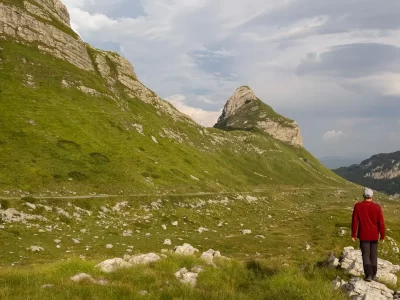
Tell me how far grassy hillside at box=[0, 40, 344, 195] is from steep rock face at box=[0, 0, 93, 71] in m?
6.34

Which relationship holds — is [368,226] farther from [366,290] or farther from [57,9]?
[57,9]

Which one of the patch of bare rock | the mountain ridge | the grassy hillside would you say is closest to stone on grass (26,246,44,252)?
the grassy hillside

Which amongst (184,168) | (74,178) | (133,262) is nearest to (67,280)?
(133,262)

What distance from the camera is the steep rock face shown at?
112 m

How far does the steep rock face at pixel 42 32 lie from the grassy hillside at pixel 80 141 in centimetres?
634

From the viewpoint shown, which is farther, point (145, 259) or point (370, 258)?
point (145, 259)

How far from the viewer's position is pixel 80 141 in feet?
257

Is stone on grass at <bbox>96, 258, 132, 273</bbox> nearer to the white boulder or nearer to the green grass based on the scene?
the green grass

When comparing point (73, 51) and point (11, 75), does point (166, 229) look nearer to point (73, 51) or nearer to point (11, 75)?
point (11, 75)

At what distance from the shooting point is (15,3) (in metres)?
120

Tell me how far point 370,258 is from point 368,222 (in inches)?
60.1

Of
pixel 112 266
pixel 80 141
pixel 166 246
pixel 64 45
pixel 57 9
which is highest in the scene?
pixel 57 9

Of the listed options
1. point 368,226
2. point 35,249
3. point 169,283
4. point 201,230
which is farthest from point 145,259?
point 201,230

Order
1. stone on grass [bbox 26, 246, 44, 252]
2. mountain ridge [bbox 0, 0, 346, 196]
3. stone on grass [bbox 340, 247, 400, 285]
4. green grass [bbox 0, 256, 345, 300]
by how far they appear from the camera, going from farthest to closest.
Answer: mountain ridge [bbox 0, 0, 346, 196] < stone on grass [bbox 26, 246, 44, 252] < stone on grass [bbox 340, 247, 400, 285] < green grass [bbox 0, 256, 345, 300]
